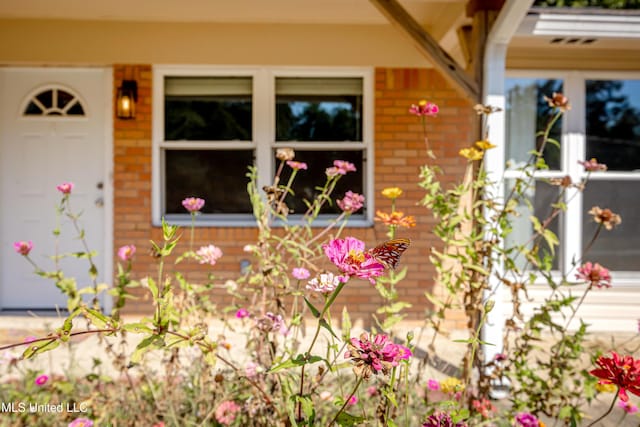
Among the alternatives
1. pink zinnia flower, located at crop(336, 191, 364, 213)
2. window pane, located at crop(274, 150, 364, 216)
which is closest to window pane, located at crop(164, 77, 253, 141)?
window pane, located at crop(274, 150, 364, 216)

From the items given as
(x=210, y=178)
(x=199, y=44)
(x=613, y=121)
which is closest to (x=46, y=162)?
(x=210, y=178)

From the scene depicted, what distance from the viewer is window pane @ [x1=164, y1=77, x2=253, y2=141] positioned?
5.22 meters

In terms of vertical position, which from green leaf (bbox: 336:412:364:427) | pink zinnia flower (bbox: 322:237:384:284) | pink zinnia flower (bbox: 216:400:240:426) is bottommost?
pink zinnia flower (bbox: 216:400:240:426)

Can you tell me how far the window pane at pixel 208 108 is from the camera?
17.1 ft

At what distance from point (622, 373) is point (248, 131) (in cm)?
445

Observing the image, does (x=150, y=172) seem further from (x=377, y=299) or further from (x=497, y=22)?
(x=497, y=22)

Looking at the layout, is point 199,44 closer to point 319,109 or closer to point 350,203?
point 319,109

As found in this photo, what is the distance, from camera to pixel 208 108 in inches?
207

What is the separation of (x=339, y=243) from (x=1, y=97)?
5.24m

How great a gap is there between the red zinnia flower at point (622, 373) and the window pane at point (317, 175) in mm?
4114

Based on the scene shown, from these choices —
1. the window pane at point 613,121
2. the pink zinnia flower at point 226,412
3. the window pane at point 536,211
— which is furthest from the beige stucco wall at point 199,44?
the pink zinnia flower at point 226,412

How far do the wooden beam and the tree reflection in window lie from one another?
3.05 metres

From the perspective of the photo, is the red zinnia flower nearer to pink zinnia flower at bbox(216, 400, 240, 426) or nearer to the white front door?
pink zinnia flower at bbox(216, 400, 240, 426)

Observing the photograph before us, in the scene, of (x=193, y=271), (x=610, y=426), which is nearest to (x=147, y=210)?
(x=193, y=271)
